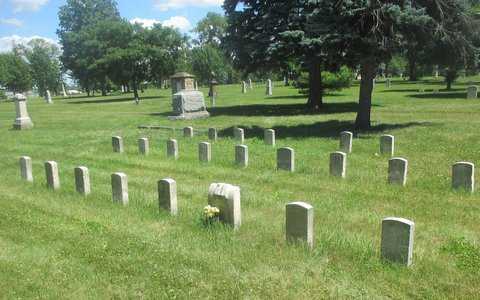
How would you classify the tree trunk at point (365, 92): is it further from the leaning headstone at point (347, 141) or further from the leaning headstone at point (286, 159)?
the leaning headstone at point (286, 159)

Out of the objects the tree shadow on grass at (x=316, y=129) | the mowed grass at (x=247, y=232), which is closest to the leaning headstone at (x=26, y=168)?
the mowed grass at (x=247, y=232)

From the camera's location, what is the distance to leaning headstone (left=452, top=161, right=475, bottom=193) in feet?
25.2

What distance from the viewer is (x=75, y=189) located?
890 centimetres

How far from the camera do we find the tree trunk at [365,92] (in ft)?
50.8

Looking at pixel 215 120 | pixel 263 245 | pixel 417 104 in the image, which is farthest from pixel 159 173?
pixel 417 104

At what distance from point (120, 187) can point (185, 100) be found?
15036 mm

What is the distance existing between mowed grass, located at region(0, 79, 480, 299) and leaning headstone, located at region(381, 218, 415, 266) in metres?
0.12

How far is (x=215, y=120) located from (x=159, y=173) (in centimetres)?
1097

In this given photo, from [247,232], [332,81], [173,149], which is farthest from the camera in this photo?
[332,81]

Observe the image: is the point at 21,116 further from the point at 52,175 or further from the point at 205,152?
the point at 52,175

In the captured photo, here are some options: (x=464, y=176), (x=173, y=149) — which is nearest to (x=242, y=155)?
(x=173, y=149)

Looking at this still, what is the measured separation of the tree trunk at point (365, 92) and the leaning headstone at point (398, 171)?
7512 millimetres

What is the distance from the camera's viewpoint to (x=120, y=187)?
25.3 feet

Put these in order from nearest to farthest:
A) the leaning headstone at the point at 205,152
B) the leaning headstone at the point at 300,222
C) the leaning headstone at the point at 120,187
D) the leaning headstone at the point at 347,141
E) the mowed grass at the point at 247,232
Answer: the mowed grass at the point at 247,232
the leaning headstone at the point at 300,222
the leaning headstone at the point at 120,187
the leaning headstone at the point at 205,152
the leaning headstone at the point at 347,141
